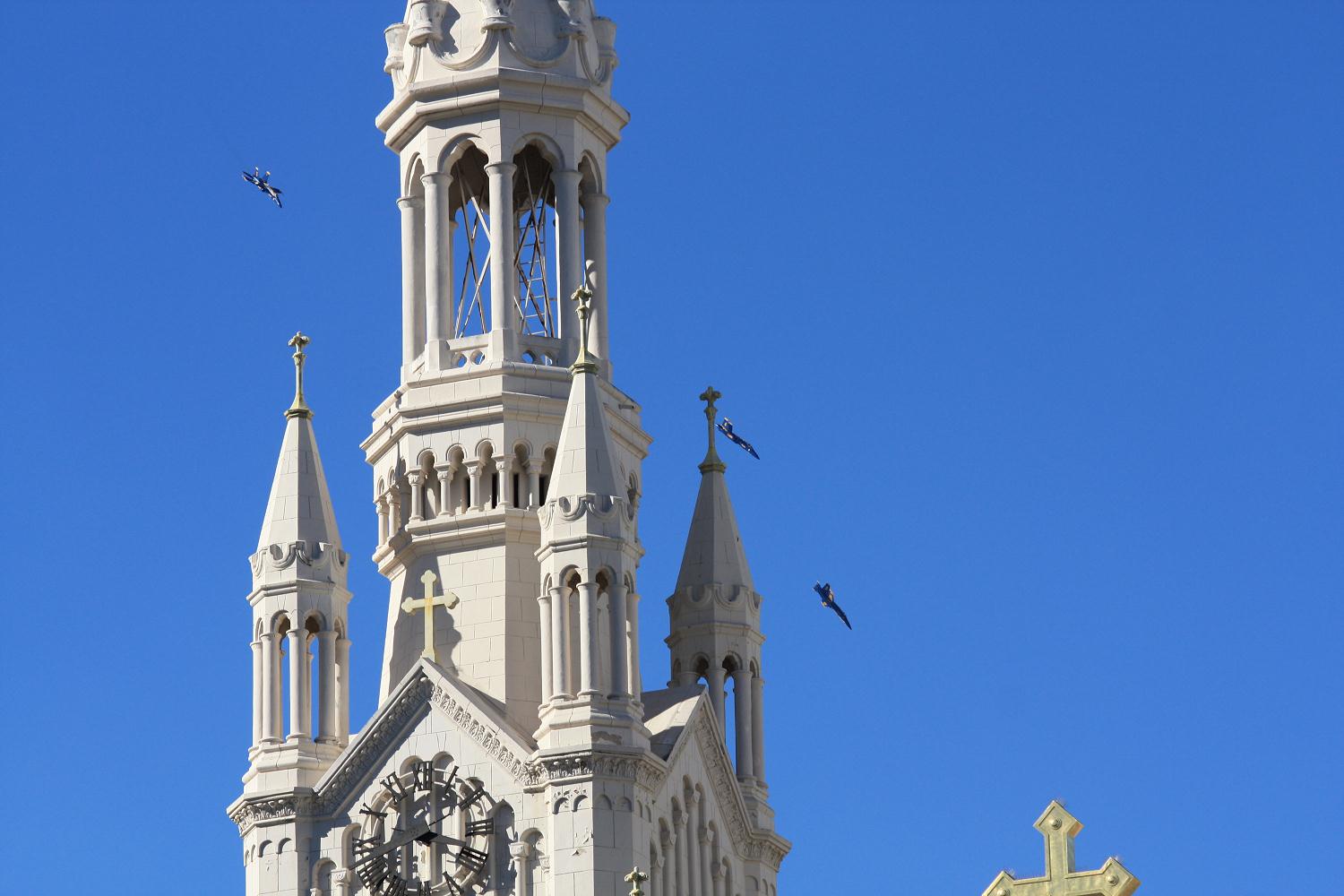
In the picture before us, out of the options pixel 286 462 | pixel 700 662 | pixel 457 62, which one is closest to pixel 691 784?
pixel 700 662

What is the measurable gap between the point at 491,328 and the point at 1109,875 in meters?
30.3

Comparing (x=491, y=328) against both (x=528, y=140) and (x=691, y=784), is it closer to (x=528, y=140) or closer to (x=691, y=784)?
(x=528, y=140)

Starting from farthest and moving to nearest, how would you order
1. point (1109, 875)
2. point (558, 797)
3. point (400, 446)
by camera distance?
point (400, 446) < point (558, 797) < point (1109, 875)

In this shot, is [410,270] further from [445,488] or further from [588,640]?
[588,640]

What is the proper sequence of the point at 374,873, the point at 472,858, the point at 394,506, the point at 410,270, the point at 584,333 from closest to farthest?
the point at 472,858 → the point at 374,873 → the point at 584,333 → the point at 394,506 → the point at 410,270

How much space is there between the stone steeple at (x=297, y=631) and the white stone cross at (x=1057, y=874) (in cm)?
2511

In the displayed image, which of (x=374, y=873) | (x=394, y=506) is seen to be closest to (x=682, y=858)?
(x=374, y=873)

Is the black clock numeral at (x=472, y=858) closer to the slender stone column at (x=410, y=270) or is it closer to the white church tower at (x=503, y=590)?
the white church tower at (x=503, y=590)

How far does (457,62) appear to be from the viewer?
77062mm

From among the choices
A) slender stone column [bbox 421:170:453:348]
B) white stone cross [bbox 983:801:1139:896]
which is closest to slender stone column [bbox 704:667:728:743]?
slender stone column [bbox 421:170:453:348]

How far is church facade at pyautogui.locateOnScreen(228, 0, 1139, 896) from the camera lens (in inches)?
2751

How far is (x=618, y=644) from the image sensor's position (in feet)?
230

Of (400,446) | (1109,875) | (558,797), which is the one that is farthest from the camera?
(400,446)

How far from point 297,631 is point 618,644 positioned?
590 cm
